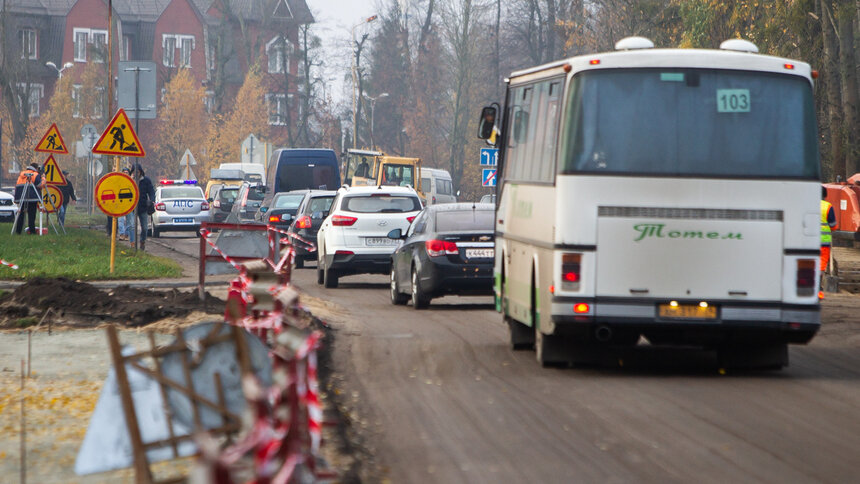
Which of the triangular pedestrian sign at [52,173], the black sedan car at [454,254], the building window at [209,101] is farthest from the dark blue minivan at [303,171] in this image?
the building window at [209,101]

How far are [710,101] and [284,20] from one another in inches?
3202

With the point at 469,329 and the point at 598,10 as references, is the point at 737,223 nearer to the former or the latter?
the point at 469,329

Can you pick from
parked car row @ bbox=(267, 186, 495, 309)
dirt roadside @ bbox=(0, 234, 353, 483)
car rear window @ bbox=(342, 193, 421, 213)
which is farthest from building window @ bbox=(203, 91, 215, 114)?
dirt roadside @ bbox=(0, 234, 353, 483)

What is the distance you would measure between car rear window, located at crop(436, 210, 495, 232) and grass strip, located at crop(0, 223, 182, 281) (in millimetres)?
7146

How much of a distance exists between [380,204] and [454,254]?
5675mm

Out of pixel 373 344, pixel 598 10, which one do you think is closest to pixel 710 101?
pixel 373 344

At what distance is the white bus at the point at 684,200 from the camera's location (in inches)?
437

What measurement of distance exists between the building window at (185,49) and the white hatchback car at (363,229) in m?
79.1

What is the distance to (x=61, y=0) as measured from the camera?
333 ft

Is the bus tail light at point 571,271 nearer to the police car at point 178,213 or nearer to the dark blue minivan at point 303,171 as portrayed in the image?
the dark blue minivan at point 303,171

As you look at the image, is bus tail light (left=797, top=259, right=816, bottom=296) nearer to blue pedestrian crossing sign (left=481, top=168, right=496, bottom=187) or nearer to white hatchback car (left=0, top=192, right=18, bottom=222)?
blue pedestrian crossing sign (left=481, top=168, right=496, bottom=187)

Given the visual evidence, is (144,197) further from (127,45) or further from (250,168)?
(127,45)

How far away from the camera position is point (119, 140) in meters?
22.6

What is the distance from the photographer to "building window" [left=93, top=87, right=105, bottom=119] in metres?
79.9
